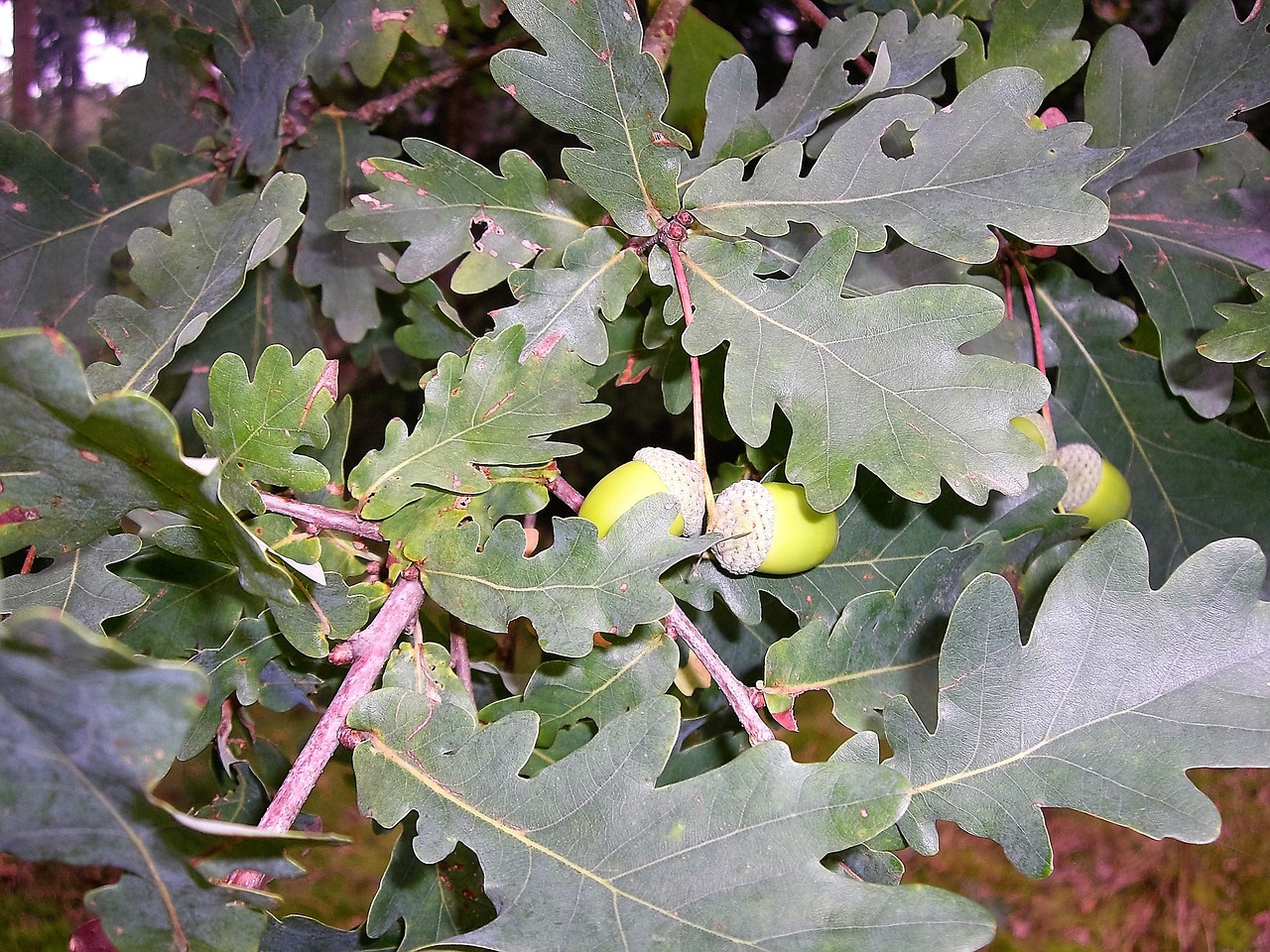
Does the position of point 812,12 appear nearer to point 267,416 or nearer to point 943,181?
point 943,181

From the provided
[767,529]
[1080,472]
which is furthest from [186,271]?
[1080,472]

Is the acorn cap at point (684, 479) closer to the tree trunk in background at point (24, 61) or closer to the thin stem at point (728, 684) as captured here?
the thin stem at point (728, 684)

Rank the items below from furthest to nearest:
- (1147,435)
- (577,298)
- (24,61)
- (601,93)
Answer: (24,61), (1147,435), (577,298), (601,93)

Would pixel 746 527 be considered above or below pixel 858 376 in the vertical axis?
below

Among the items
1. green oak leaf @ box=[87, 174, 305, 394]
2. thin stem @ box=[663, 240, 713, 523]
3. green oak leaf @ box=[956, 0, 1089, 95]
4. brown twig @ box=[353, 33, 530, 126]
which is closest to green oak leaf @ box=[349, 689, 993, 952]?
thin stem @ box=[663, 240, 713, 523]

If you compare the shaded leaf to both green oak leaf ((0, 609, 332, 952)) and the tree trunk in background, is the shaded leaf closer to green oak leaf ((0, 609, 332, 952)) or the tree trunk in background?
green oak leaf ((0, 609, 332, 952))

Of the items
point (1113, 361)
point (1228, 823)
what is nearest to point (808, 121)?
point (1113, 361)

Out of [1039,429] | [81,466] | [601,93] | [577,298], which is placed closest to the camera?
[81,466]

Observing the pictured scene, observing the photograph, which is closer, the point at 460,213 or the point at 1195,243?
the point at 460,213

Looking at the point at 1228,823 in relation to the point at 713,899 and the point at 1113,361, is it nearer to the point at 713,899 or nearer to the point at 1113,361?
the point at 1113,361
